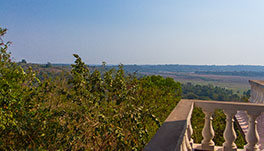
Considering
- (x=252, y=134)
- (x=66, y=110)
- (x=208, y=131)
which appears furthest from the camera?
(x=208, y=131)

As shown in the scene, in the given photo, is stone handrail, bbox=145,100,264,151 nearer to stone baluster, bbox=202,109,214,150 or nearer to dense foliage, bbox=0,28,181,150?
stone baluster, bbox=202,109,214,150

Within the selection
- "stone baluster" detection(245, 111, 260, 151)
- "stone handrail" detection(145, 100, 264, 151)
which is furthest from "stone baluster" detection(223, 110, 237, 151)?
"stone baluster" detection(245, 111, 260, 151)

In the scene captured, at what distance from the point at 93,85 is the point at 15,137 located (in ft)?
3.85

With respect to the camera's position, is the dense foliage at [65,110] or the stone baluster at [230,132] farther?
the stone baluster at [230,132]

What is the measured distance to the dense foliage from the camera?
2.81 meters

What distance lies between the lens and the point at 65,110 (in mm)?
2861

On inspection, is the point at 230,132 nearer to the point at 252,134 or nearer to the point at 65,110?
the point at 252,134

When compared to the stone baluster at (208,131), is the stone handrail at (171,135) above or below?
above

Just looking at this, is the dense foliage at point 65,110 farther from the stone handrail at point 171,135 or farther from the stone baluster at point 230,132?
the stone baluster at point 230,132

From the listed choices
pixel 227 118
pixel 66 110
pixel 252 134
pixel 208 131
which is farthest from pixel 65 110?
pixel 252 134

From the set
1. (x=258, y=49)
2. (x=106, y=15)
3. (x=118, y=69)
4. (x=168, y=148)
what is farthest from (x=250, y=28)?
(x=168, y=148)

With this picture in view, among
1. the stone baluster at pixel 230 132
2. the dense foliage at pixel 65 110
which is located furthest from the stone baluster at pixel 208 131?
the dense foliage at pixel 65 110

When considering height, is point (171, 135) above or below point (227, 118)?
above

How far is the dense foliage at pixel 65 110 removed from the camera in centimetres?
281
